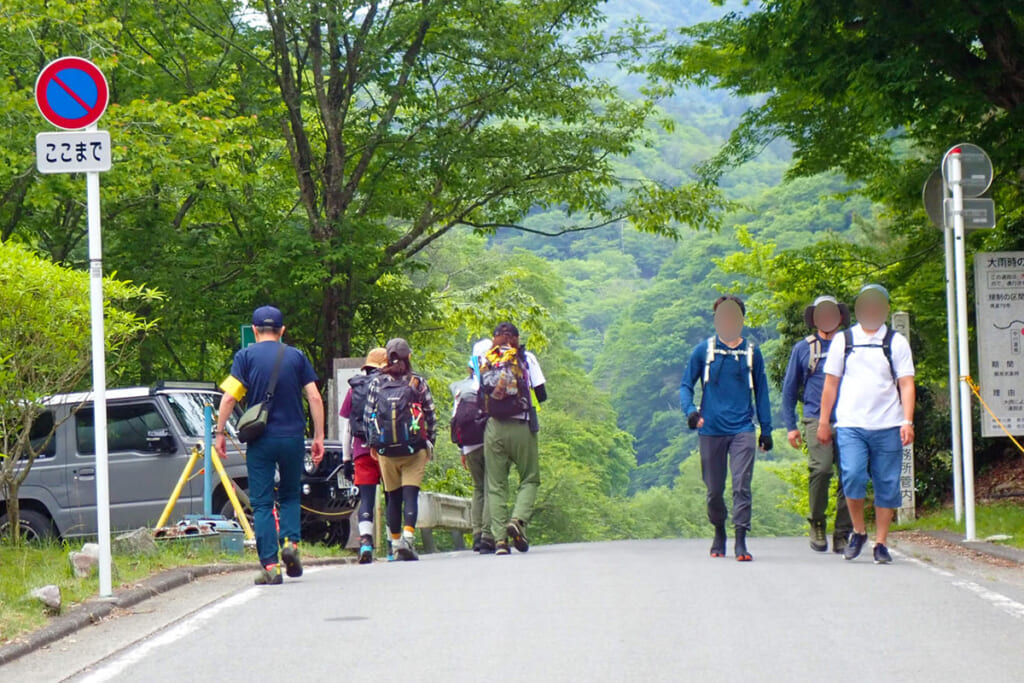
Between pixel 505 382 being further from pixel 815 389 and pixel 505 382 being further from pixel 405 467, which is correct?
pixel 815 389

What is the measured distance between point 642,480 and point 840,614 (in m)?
102

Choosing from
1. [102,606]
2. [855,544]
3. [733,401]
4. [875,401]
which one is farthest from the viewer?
[733,401]

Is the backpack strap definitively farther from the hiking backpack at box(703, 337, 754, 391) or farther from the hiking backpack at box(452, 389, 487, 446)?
the hiking backpack at box(452, 389, 487, 446)

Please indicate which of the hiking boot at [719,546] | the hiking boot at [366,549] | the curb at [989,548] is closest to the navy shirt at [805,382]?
the hiking boot at [719,546]

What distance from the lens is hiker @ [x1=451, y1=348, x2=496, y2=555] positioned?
13484 mm

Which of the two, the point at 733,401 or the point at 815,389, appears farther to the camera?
the point at 815,389

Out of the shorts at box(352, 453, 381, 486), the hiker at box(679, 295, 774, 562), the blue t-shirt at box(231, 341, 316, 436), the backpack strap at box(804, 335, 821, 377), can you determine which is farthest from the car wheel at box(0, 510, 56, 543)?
the backpack strap at box(804, 335, 821, 377)

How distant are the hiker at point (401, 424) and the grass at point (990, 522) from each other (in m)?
5.00

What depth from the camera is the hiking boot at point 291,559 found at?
1006cm

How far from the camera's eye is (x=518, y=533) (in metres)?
13.3

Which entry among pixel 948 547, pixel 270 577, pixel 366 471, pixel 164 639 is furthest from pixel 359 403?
pixel 164 639

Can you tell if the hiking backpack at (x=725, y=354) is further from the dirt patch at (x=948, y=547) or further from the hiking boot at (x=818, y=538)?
the dirt patch at (x=948, y=547)

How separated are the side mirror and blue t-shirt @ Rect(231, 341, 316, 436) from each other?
5778mm

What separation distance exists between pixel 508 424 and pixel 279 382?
3475 mm
